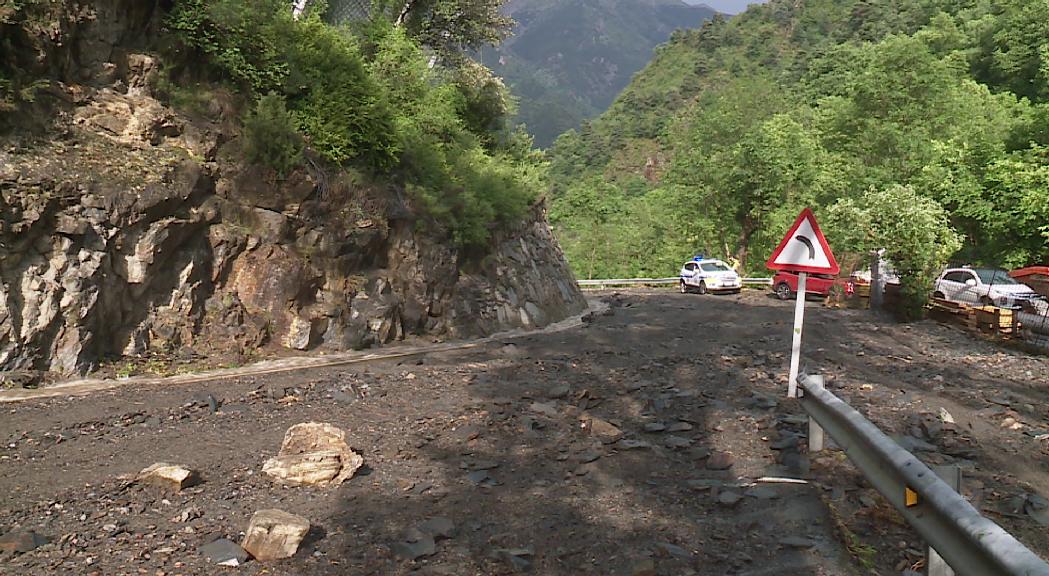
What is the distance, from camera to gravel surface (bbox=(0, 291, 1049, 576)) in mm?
3965

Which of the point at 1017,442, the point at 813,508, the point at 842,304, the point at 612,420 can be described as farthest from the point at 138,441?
the point at 842,304

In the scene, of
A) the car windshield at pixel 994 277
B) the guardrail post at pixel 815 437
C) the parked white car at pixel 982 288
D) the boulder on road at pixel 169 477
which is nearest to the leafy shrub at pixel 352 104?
the boulder on road at pixel 169 477

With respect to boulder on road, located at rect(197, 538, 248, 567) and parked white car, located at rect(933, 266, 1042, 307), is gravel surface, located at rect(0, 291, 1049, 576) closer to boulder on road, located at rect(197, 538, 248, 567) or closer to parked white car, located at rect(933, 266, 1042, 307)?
boulder on road, located at rect(197, 538, 248, 567)

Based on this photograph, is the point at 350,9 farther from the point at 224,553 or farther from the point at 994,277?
the point at 994,277

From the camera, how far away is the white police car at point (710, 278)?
32.6 m

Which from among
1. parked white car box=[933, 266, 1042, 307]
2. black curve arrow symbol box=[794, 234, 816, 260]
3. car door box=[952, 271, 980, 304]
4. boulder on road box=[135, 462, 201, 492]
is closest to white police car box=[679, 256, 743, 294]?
parked white car box=[933, 266, 1042, 307]

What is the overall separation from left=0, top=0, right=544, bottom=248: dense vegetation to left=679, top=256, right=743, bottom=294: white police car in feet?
48.8

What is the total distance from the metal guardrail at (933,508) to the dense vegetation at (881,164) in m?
16.8

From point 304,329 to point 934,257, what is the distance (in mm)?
18027

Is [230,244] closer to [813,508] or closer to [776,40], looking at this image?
[813,508]

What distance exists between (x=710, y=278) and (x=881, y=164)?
495 inches

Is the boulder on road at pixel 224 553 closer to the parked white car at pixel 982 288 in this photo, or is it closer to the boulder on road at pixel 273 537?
the boulder on road at pixel 273 537

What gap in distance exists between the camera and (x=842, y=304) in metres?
24.9

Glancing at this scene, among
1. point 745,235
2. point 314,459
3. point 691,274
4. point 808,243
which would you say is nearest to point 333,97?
point 808,243
